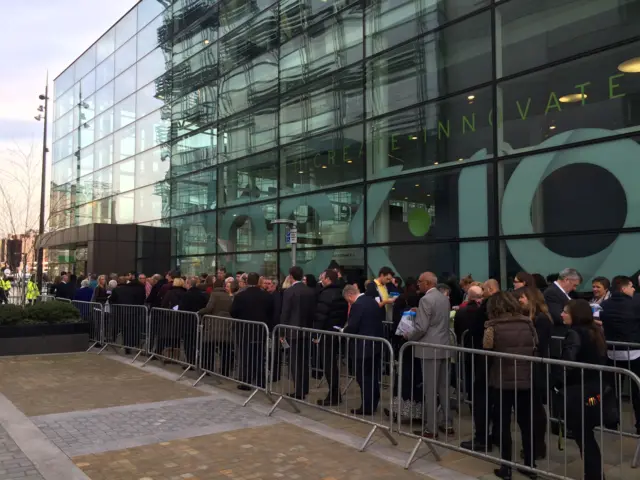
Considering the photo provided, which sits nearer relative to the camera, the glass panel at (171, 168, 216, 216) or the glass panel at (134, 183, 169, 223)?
the glass panel at (171, 168, 216, 216)

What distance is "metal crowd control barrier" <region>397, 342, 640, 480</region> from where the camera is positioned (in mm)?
4469

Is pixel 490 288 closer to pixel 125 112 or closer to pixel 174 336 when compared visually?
pixel 174 336

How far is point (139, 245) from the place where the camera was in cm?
2469

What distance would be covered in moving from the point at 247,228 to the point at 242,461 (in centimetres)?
1425

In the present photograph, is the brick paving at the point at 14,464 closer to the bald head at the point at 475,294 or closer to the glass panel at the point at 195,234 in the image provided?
the bald head at the point at 475,294

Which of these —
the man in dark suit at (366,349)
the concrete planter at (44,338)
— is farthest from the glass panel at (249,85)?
the man in dark suit at (366,349)

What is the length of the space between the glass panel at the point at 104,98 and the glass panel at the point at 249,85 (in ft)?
35.7

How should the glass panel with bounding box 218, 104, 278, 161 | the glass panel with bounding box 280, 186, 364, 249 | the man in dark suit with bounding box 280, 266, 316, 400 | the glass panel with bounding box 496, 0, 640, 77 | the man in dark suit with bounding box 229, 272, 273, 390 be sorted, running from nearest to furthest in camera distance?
the man in dark suit with bounding box 280, 266, 316, 400 < the man in dark suit with bounding box 229, 272, 273, 390 < the glass panel with bounding box 496, 0, 640, 77 < the glass panel with bounding box 280, 186, 364, 249 < the glass panel with bounding box 218, 104, 278, 161

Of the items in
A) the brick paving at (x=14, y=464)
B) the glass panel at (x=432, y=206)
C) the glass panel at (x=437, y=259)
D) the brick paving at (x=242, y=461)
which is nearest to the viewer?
the brick paving at (x=14, y=464)

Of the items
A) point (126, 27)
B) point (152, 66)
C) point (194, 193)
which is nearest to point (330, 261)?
point (194, 193)

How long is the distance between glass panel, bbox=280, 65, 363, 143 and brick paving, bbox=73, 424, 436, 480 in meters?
10.8

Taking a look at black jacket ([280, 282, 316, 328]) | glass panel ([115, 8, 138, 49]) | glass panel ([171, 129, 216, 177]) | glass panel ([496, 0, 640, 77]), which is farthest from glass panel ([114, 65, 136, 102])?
black jacket ([280, 282, 316, 328])

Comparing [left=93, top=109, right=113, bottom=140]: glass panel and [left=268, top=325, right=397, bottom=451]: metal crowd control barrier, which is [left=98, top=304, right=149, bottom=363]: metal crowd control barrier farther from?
[left=93, top=109, right=113, bottom=140]: glass panel

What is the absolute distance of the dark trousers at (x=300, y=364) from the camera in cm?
743
